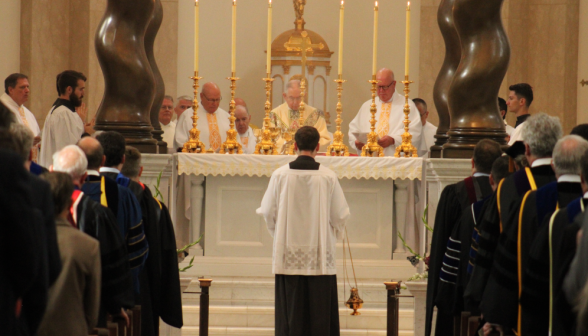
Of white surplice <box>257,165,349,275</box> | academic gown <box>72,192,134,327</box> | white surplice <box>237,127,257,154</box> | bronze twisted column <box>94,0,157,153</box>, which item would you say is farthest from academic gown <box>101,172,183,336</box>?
white surplice <box>237,127,257,154</box>

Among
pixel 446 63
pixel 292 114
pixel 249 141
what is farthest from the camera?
pixel 249 141

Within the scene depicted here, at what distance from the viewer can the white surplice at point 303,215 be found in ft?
20.8

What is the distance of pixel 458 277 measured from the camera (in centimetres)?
507

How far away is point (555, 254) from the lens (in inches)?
132

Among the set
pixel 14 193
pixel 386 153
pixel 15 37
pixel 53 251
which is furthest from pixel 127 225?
pixel 15 37

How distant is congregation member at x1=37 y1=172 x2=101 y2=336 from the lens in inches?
132

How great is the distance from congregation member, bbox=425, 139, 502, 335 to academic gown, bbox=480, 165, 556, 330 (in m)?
1.00

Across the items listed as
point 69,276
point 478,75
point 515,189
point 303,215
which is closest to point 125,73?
point 303,215

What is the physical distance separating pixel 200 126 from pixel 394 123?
2.03 m

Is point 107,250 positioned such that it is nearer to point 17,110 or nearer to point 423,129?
point 17,110

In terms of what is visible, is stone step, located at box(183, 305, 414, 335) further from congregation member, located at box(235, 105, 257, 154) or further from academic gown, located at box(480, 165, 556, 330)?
academic gown, located at box(480, 165, 556, 330)

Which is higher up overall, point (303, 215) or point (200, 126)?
point (200, 126)

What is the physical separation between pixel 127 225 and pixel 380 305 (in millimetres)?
3323

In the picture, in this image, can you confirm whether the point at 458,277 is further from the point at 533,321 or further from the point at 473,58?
the point at 473,58
